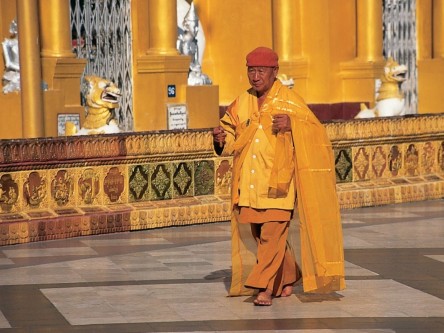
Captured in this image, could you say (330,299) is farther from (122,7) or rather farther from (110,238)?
(122,7)

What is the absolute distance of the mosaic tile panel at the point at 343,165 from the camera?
15.8 metres

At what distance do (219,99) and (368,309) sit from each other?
45.9 ft

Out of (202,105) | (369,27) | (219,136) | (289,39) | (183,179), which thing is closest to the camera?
(219,136)

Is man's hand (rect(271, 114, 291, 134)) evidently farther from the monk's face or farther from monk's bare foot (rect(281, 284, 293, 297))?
monk's bare foot (rect(281, 284, 293, 297))

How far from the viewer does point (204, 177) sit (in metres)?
14.5

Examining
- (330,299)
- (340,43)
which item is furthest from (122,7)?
(330,299)

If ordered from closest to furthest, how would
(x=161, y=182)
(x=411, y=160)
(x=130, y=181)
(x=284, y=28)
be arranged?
(x=130, y=181) → (x=161, y=182) → (x=411, y=160) → (x=284, y=28)

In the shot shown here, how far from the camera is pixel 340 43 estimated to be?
24344 mm

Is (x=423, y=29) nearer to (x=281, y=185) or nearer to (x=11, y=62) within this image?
(x=11, y=62)

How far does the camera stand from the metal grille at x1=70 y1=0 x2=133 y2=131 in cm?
2027

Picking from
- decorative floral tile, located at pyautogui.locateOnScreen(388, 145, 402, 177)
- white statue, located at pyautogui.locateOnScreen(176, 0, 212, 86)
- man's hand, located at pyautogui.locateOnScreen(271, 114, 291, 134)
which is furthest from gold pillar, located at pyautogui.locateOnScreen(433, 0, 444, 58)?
man's hand, located at pyautogui.locateOnScreen(271, 114, 291, 134)

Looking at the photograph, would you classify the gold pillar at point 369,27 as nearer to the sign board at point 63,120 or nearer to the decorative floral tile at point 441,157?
the sign board at point 63,120

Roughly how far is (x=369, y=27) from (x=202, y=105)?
14.6ft

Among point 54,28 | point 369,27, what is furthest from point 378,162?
point 369,27
